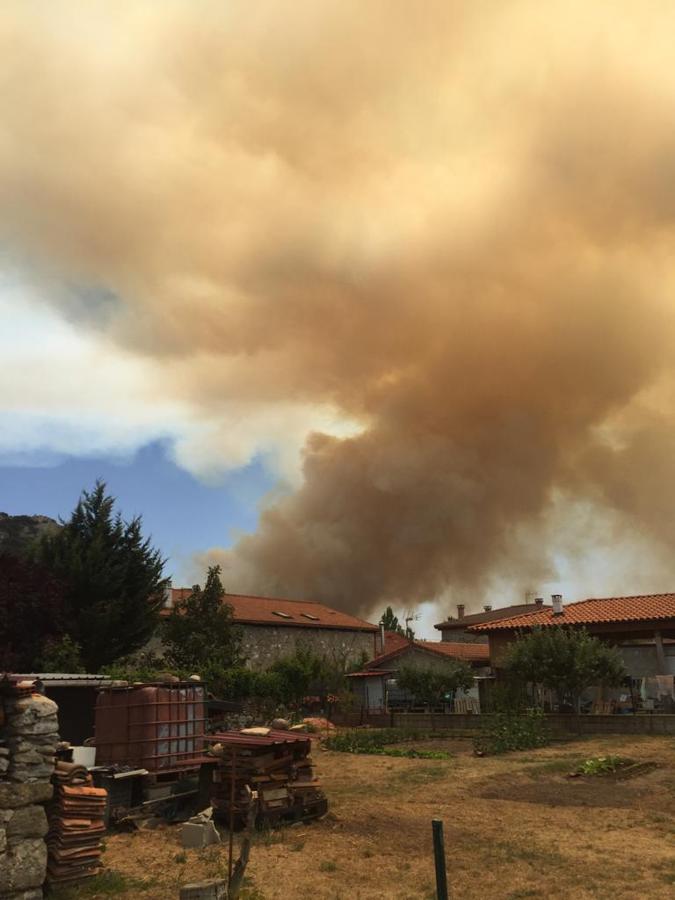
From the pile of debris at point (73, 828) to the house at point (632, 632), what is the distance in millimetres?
24044

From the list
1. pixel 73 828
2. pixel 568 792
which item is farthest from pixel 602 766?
pixel 73 828

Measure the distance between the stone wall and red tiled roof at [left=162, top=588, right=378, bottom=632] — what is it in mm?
452

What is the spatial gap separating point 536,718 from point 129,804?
17841 millimetres

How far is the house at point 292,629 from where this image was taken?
48656mm

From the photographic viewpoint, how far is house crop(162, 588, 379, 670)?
48656mm

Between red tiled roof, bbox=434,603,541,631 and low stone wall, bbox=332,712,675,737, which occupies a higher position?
red tiled roof, bbox=434,603,541,631

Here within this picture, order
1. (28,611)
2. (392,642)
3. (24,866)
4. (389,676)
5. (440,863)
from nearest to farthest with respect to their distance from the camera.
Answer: (440,863) < (24,866) < (28,611) < (389,676) < (392,642)

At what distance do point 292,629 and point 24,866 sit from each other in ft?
141

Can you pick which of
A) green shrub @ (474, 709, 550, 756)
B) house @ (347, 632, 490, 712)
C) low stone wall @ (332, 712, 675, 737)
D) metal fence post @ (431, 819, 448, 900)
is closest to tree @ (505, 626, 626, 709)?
low stone wall @ (332, 712, 675, 737)

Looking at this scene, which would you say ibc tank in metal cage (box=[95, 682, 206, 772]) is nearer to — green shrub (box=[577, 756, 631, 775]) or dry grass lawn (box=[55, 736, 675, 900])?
dry grass lawn (box=[55, 736, 675, 900])

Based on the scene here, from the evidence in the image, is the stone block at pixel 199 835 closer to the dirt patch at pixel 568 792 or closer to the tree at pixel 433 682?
the dirt patch at pixel 568 792

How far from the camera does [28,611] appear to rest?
26766 mm

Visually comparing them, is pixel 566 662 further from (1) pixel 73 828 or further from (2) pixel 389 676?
(1) pixel 73 828

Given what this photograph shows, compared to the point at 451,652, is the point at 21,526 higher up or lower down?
higher up
